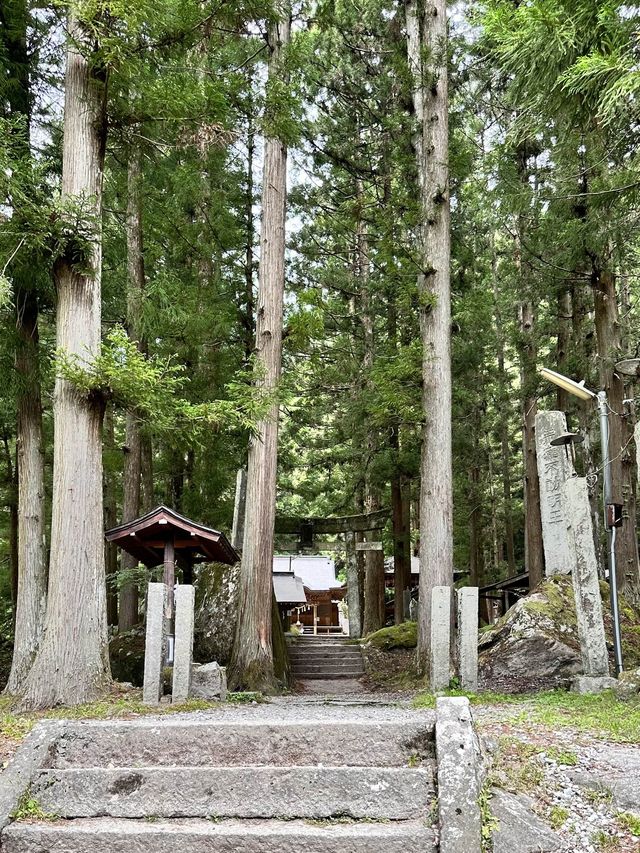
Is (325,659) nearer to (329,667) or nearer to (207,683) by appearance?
(329,667)

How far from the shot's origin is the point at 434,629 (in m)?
A: 7.47

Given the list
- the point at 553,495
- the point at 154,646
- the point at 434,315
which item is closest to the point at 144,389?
the point at 154,646

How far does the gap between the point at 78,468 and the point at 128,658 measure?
180 inches

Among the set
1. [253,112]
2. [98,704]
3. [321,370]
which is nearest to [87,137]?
[253,112]

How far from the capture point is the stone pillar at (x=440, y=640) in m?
7.40

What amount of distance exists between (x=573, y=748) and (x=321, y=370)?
11.5 m

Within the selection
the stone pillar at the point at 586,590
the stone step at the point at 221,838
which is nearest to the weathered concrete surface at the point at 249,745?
the stone step at the point at 221,838

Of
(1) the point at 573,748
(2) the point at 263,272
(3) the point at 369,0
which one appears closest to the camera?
(1) the point at 573,748

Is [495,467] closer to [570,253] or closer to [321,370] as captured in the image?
[321,370]

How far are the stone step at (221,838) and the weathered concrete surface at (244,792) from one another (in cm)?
9

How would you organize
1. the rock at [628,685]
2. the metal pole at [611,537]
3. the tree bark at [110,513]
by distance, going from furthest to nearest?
the tree bark at [110,513]
the metal pole at [611,537]
the rock at [628,685]

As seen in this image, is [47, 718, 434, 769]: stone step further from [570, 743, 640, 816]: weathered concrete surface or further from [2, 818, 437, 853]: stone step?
[570, 743, 640, 816]: weathered concrete surface

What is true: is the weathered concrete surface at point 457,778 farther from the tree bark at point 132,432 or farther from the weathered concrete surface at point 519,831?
the tree bark at point 132,432

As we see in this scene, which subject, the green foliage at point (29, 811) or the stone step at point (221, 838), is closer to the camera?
the stone step at point (221, 838)
